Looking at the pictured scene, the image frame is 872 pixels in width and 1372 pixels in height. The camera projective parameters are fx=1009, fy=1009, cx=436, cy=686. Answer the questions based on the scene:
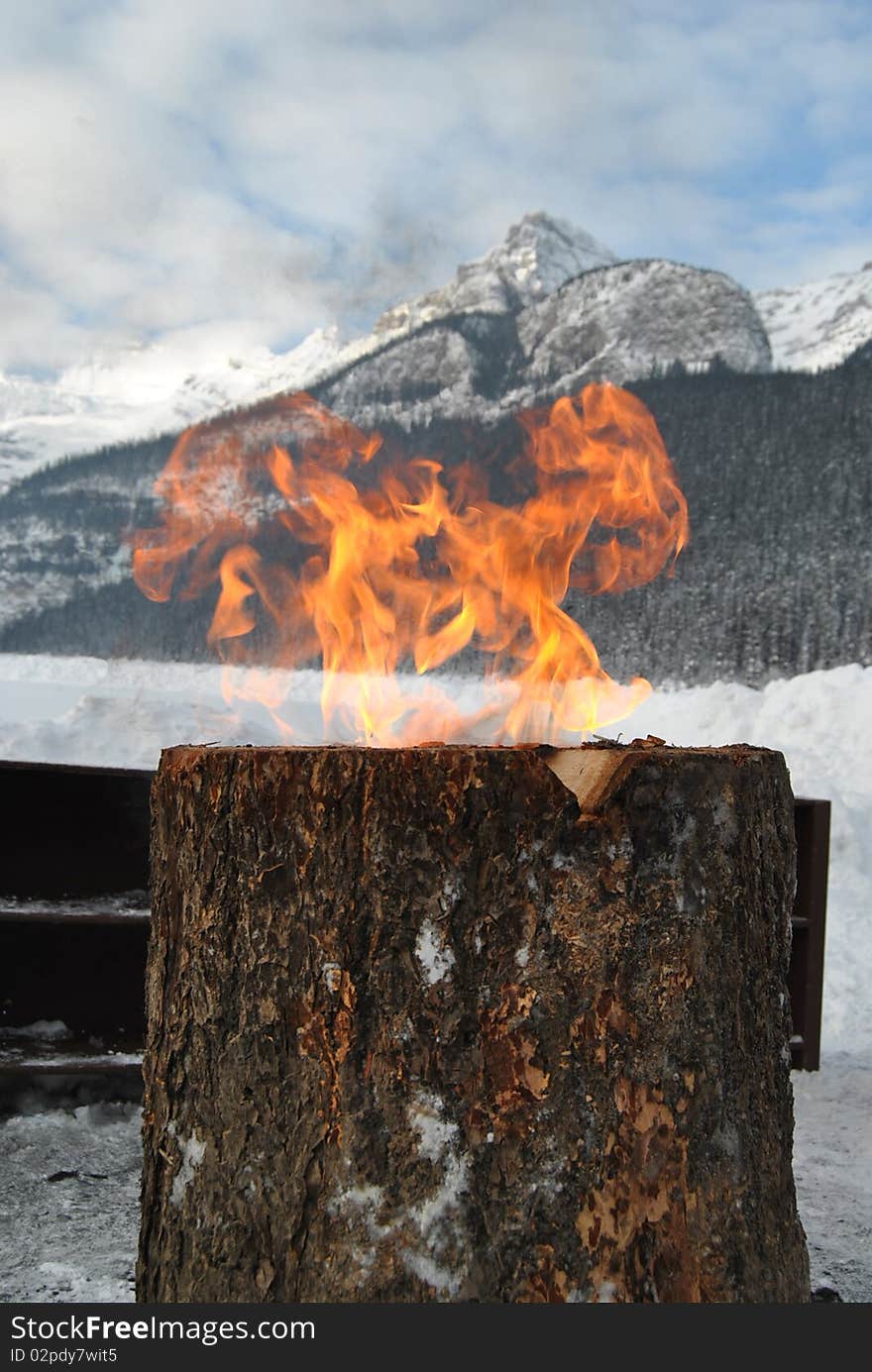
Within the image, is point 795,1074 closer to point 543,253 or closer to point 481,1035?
point 481,1035

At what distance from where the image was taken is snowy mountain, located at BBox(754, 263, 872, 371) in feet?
→ 123

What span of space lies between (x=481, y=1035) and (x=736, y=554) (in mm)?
26734

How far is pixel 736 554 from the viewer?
2708 cm

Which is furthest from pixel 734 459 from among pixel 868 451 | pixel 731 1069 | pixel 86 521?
pixel 86 521

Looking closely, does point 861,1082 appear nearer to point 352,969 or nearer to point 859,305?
point 352,969

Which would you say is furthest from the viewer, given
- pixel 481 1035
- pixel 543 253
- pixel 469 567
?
pixel 543 253

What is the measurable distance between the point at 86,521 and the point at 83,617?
42.5 feet

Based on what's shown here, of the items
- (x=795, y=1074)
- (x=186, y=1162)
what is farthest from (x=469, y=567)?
(x=795, y=1074)

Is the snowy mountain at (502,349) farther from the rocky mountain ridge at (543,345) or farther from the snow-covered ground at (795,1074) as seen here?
the snow-covered ground at (795,1074)

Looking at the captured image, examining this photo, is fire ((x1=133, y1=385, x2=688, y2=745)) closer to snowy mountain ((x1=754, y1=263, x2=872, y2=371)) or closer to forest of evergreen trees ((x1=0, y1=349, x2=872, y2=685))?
forest of evergreen trees ((x1=0, y1=349, x2=872, y2=685))

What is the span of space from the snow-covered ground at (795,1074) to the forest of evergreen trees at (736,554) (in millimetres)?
9796

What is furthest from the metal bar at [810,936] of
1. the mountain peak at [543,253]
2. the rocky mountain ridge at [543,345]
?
the mountain peak at [543,253]

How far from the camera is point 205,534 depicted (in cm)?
357

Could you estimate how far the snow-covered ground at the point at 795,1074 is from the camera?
3033mm
